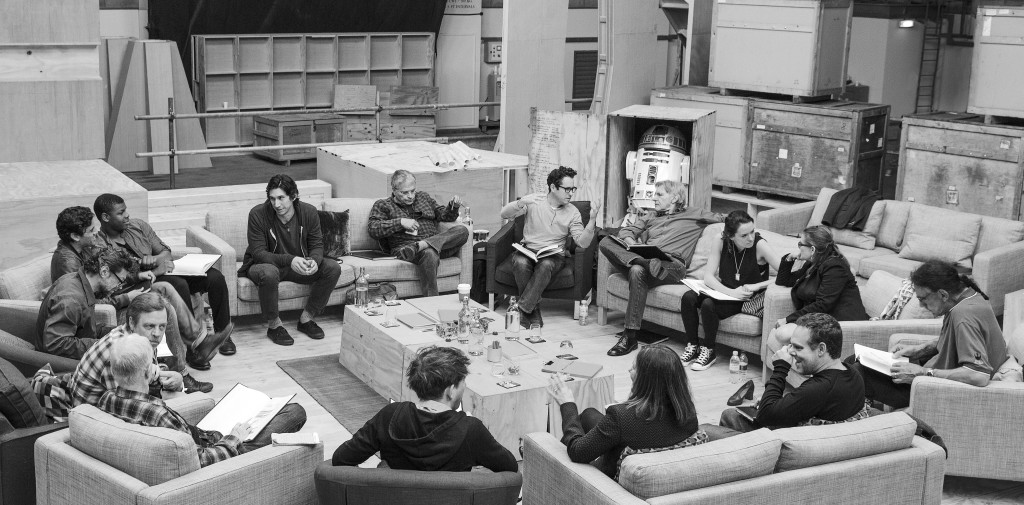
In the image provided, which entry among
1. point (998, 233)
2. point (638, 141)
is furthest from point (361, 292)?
point (998, 233)

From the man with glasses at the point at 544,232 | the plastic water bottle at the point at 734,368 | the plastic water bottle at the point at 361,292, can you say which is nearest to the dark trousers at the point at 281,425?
the plastic water bottle at the point at 361,292

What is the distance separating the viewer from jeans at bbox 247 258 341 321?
7.18m

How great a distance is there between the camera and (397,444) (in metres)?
3.96

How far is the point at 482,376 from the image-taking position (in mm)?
5578

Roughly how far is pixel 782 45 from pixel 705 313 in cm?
442

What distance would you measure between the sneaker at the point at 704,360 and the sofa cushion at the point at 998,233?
87.0 inches

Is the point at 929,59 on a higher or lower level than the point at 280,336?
higher

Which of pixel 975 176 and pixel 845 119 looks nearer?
pixel 975 176

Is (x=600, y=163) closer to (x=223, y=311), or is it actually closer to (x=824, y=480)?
(x=223, y=311)

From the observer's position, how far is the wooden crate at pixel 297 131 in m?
12.8

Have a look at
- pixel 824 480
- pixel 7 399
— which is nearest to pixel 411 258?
pixel 7 399

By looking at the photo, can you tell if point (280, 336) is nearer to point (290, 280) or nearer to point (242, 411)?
point (290, 280)

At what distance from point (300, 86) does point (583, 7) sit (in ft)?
13.4

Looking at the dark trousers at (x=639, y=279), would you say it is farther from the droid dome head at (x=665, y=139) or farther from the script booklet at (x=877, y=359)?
the droid dome head at (x=665, y=139)
